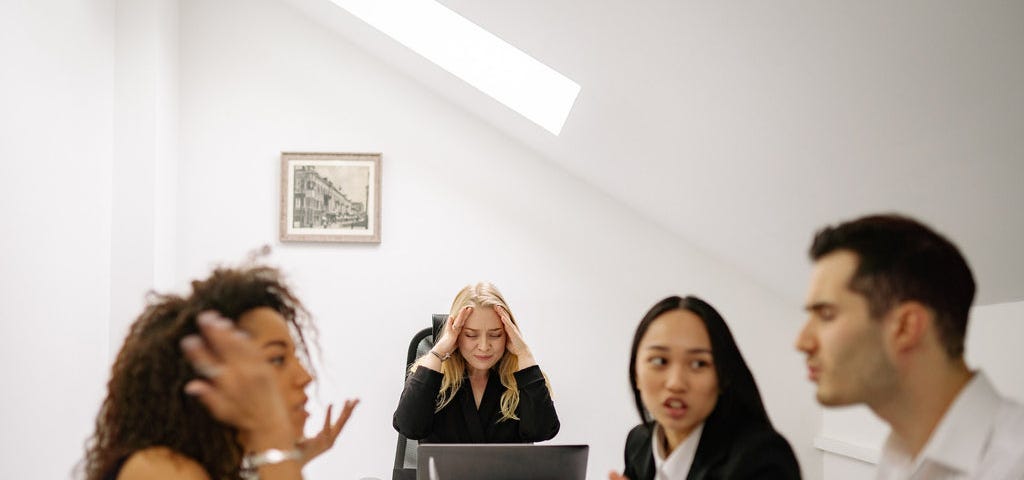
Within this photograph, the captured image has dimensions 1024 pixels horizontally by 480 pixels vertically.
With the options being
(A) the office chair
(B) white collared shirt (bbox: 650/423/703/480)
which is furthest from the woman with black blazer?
(A) the office chair

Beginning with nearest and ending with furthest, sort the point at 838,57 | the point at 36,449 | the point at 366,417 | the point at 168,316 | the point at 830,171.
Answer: the point at 168,316 → the point at 838,57 → the point at 830,171 → the point at 36,449 → the point at 366,417

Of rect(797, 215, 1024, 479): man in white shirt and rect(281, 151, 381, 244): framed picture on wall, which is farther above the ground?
rect(281, 151, 381, 244): framed picture on wall

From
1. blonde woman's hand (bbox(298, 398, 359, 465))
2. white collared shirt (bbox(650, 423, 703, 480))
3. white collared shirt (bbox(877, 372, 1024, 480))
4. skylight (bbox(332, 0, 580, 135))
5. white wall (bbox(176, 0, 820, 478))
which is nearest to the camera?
white collared shirt (bbox(877, 372, 1024, 480))

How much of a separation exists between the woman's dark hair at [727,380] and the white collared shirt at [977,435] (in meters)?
0.44

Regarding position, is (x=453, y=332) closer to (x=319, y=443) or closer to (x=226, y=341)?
(x=319, y=443)

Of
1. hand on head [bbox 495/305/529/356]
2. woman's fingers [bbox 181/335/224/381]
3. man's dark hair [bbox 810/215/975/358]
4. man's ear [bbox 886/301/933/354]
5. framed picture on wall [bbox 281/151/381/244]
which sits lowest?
hand on head [bbox 495/305/529/356]

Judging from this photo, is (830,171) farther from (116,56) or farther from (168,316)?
(116,56)

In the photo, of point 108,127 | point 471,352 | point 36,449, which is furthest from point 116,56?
point 471,352

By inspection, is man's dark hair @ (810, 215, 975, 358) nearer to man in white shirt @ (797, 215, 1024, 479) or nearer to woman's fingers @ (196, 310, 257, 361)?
man in white shirt @ (797, 215, 1024, 479)

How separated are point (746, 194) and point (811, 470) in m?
1.63

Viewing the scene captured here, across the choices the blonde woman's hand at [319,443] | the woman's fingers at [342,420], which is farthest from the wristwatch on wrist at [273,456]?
the woman's fingers at [342,420]

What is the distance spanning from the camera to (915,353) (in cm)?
112

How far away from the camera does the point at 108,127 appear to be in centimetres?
410

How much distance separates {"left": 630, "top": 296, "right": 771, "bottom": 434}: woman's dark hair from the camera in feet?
5.05
